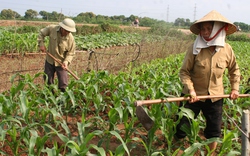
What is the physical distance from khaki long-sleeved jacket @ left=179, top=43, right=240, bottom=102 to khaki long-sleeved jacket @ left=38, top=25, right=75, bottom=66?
252 cm

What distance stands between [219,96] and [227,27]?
2.46 ft

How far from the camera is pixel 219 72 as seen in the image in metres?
3.03

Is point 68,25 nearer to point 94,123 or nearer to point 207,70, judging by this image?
point 94,123

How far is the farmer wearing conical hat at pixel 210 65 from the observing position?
285 cm

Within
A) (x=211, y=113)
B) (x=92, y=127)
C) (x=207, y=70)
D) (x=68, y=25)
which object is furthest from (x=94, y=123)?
(x=68, y=25)

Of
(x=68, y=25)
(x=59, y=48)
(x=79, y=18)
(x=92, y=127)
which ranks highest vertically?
(x=79, y=18)

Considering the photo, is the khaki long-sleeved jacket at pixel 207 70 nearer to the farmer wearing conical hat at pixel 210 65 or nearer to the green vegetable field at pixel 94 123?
the farmer wearing conical hat at pixel 210 65

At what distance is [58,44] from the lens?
16.3ft

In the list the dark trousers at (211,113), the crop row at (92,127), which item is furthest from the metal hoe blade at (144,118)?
the dark trousers at (211,113)

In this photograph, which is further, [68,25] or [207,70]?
[68,25]

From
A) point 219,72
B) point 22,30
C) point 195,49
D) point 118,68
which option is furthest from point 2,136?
point 22,30

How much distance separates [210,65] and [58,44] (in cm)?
297

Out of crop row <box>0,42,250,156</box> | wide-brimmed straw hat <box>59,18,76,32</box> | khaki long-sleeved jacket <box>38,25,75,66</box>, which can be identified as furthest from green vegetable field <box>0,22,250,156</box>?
wide-brimmed straw hat <box>59,18,76,32</box>

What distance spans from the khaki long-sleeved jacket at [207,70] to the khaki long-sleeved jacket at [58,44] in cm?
252
